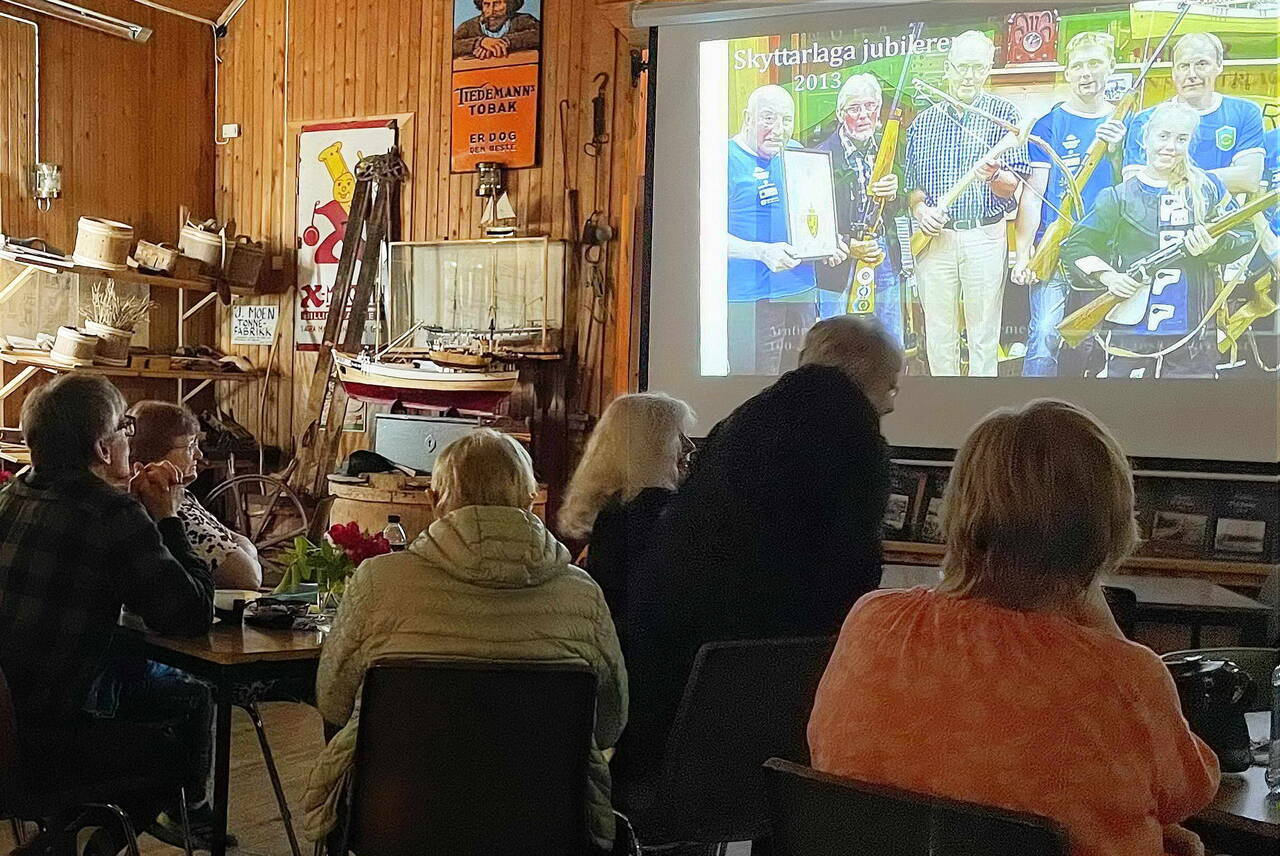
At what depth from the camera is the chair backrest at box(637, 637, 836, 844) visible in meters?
2.18

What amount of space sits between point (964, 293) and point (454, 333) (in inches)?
124

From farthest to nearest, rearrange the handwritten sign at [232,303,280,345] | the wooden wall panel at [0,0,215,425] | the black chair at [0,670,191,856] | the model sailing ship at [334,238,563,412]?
the handwritten sign at [232,303,280,345]
the wooden wall panel at [0,0,215,425]
the model sailing ship at [334,238,563,412]
the black chair at [0,670,191,856]

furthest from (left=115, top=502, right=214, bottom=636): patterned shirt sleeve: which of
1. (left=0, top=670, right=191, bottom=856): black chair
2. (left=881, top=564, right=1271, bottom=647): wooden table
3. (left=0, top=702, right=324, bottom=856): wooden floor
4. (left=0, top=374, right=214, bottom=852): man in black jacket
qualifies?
(left=881, top=564, right=1271, bottom=647): wooden table

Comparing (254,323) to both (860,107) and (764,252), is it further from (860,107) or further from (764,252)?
(860,107)

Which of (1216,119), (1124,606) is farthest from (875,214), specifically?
(1124,606)

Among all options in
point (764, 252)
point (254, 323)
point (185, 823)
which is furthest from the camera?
point (254, 323)

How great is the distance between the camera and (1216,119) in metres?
3.59

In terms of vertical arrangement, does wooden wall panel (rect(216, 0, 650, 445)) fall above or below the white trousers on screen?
above

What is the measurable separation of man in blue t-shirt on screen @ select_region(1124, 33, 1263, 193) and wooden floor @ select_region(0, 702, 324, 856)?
3235 mm

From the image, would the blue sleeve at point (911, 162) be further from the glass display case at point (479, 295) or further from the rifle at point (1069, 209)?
the glass display case at point (479, 295)

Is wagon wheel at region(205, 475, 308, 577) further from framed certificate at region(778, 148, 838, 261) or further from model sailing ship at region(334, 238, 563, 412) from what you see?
framed certificate at region(778, 148, 838, 261)

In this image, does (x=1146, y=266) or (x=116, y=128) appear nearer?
(x=1146, y=266)

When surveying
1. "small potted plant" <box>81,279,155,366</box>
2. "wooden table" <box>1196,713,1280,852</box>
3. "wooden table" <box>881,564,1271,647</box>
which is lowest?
"wooden table" <box>881,564,1271,647</box>

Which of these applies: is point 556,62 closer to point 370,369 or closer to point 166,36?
point 370,369
